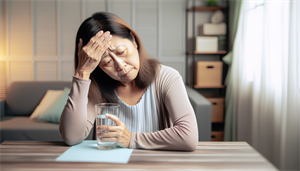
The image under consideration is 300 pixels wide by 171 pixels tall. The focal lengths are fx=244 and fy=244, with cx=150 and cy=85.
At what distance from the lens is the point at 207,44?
10.1 ft

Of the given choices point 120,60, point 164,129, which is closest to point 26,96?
point 120,60

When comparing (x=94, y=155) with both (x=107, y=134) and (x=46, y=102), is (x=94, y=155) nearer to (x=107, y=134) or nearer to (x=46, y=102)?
(x=107, y=134)

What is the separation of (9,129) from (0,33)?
1.69m

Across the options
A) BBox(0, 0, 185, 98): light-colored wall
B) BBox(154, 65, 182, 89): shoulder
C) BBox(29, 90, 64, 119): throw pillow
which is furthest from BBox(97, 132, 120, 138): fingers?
BBox(0, 0, 185, 98): light-colored wall

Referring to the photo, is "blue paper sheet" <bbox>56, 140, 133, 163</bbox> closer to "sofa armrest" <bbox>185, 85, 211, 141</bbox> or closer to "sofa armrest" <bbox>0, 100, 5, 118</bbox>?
"sofa armrest" <bbox>185, 85, 211, 141</bbox>

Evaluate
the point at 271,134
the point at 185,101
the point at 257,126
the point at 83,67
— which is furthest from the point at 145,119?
the point at 257,126

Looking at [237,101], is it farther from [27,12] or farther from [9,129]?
[27,12]

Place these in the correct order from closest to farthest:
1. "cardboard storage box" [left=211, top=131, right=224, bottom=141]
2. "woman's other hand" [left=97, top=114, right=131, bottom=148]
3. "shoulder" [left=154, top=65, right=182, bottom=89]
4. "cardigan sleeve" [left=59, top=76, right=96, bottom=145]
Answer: "woman's other hand" [left=97, top=114, right=131, bottom=148], "cardigan sleeve" [left=59, top=76, right=96, bottom=145], "shoulder" [left=154, top=65, right=182, bottom=89], "cardboard storage box" [left=211, top=131, right=224, bottom=141]

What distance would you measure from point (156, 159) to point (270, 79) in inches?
62.4

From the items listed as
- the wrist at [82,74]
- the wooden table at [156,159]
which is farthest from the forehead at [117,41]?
the wooden table at [156,159]

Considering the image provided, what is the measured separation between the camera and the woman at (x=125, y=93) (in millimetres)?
872

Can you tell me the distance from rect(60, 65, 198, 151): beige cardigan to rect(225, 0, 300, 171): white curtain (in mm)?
1052

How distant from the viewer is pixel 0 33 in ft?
10.9

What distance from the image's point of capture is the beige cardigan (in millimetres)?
863
